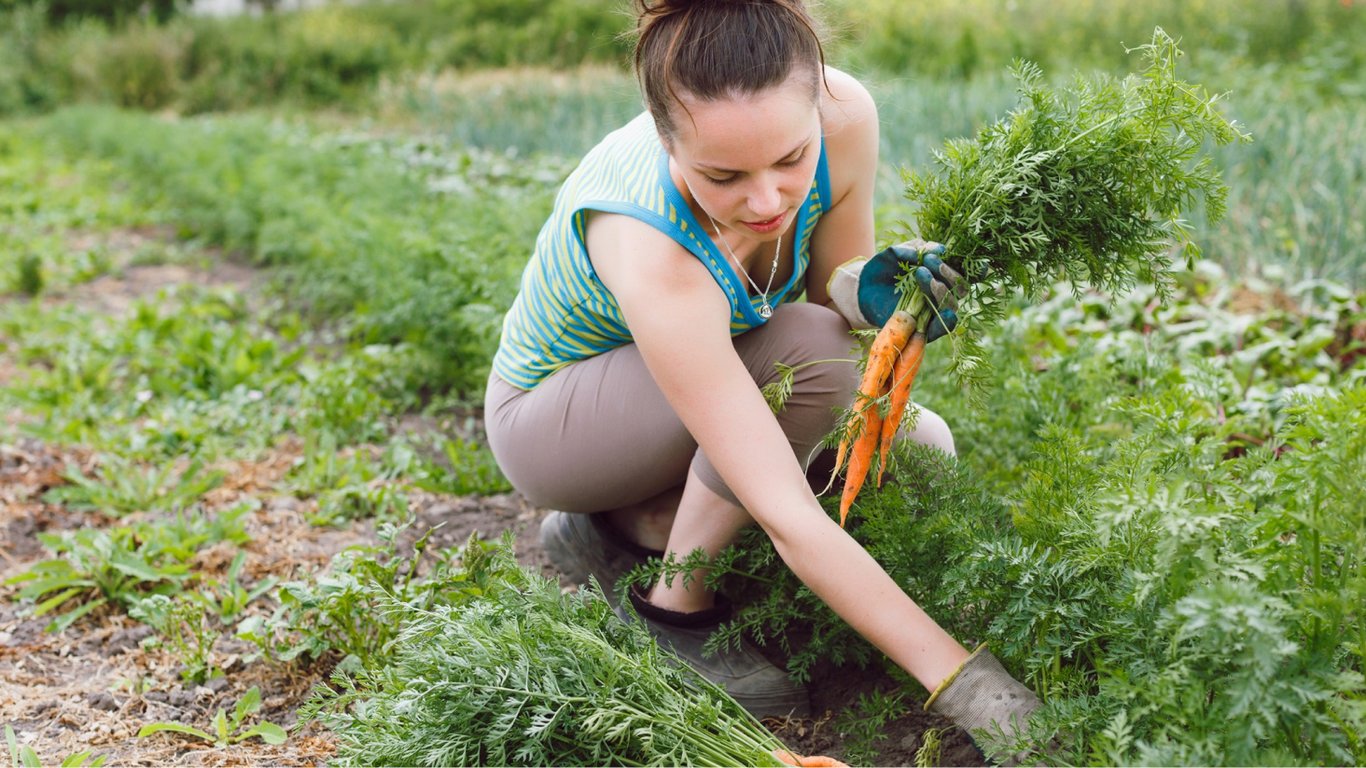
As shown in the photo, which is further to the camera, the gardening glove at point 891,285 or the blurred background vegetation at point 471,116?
the blurred background vegetation at point 471,116

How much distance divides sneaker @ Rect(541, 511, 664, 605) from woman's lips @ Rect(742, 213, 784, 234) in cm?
89

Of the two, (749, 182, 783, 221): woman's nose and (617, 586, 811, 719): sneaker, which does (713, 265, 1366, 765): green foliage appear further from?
(749, 182, 783, 221): woman's nose

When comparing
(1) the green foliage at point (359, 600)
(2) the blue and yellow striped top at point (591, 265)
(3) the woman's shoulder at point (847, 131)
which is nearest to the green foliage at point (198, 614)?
(1) the green foliage at point (359, 600)

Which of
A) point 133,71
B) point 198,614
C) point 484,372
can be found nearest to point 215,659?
point 198,614

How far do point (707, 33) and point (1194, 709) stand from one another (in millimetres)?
1164

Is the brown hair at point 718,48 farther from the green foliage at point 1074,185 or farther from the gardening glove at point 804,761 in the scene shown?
the gardening glove at point 804,761

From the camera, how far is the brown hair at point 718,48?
172 cm

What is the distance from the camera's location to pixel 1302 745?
4.76ft

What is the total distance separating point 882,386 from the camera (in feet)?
6.45

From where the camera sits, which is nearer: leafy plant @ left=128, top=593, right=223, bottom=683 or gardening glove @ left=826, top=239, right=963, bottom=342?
gardening glove @ left=826, top=239, right=963, bottom=342

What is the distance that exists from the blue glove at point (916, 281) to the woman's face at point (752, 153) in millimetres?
206

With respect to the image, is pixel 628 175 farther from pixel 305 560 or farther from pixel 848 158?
pixel 305 560

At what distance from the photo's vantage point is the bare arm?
5.82 feet

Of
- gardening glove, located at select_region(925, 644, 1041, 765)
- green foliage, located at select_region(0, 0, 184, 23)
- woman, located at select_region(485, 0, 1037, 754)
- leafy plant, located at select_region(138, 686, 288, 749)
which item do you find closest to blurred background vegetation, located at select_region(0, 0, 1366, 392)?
woman, located at select_region(485, 0, 1037, 754)
